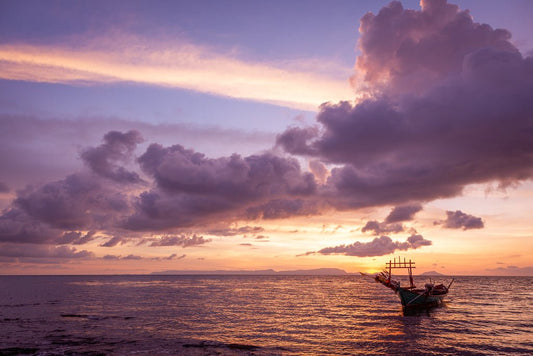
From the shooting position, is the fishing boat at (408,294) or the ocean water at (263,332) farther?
the fishing boat at (408,294)

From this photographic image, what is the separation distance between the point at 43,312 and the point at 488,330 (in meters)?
67.9

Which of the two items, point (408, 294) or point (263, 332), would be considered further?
point (408, 294)

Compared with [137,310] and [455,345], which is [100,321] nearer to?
[137,310]

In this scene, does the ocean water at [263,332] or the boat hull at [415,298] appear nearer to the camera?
the ocean water at [263,332]

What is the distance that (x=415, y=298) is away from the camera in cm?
6050

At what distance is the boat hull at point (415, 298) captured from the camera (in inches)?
2344

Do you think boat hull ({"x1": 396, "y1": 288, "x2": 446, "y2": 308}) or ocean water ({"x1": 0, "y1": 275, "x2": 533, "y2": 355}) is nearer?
ocean water ({"x1": 0, "y1": 275, "x2": 533, "y2": 355})

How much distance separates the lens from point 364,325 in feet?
159

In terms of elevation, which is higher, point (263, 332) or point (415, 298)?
point (415, 298)

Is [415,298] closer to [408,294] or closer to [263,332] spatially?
[408,294]

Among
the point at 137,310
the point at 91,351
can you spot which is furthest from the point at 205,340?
the point at 137,310

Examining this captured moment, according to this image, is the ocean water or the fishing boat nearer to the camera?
the ocean water

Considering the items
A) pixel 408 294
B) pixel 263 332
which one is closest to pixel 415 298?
pixel 408 294

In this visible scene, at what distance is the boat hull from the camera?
59531 millimetres
